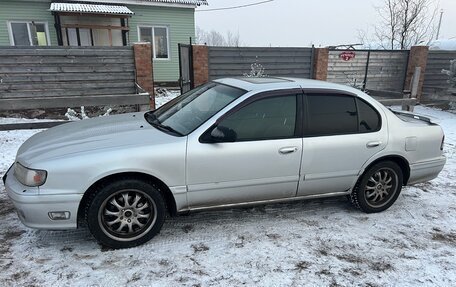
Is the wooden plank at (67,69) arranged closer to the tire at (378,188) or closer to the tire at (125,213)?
→ the tire at (125,213)

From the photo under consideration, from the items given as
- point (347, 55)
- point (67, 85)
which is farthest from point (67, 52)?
point (347, 55)

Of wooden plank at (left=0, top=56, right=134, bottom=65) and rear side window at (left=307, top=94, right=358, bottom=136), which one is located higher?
wooden plank at (left=0, top=56, right=134, bottom=65)

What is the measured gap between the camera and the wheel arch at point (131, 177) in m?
3.09

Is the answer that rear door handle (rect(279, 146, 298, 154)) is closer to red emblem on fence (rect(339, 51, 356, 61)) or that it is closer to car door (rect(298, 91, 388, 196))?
car door (rect(298, 91, 388, 196))

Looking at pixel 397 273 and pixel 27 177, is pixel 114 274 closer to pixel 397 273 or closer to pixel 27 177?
pixel 27 177

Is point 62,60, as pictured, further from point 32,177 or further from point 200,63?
point 32,177

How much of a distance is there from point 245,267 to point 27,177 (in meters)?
2.02

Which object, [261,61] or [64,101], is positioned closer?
[64,101]

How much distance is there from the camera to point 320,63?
10828 millimetres

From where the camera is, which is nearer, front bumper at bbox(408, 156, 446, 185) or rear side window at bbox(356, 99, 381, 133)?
rear side window at bbox(356, 99, 381, 133)

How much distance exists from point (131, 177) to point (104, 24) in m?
12.9

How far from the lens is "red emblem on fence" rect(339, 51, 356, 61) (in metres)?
11.3

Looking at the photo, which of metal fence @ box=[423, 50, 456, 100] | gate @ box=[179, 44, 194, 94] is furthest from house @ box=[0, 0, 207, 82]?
metal fence @ box=[423, 50, 456, 100]

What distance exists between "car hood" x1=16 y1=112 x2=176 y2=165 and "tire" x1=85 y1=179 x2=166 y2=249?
378 mm
